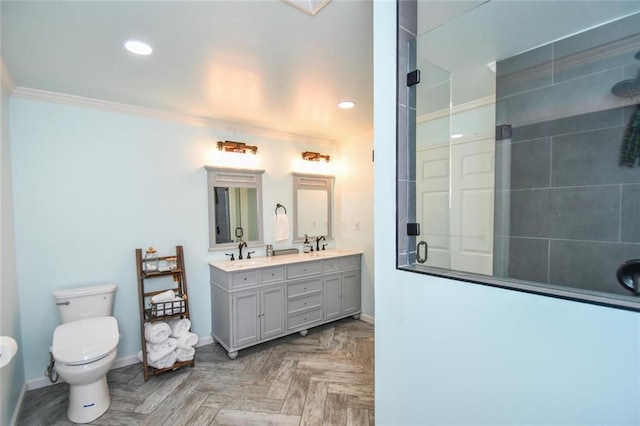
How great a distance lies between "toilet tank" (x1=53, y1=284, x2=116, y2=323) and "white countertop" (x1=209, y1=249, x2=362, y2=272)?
0.93 metres

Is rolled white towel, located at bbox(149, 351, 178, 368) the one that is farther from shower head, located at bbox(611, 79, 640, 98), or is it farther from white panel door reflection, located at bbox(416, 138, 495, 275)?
shower head, located at bbox(611, 79, 640, 98)

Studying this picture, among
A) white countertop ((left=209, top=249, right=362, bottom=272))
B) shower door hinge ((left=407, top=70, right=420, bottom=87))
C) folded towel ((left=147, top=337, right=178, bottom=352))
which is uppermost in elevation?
shower door hinge ((left=407, top=70, right=420, bottom=87))

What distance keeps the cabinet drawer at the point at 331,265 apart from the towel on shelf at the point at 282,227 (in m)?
0.61

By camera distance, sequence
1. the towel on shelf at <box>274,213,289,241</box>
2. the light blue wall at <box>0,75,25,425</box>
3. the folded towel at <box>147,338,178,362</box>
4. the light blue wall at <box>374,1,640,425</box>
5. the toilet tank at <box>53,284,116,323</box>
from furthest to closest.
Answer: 1. the towel on shelf at <box>274,213,289,241</box>
2. the folded towel at <box>147,338,178,362</box>
3. the toilet tank at <box>53,284,116,323</box>
4. the light blue wall at <box>0,75,25,425</box>
5. the light blue wall at <box>374,1,640,425</box>

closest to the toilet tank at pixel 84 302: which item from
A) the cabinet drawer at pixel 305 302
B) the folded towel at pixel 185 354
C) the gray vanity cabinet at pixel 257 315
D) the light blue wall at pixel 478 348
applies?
the folded towel at pixel 185 354

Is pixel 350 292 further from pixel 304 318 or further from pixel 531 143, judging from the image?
pixel 531 143

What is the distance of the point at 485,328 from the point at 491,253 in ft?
4.12

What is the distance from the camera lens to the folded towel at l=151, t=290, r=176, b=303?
2.70 m

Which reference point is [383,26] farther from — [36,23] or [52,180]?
[52,180]

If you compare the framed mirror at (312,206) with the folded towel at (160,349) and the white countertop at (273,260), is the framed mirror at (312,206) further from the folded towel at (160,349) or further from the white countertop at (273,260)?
the folded towel at (160,349)

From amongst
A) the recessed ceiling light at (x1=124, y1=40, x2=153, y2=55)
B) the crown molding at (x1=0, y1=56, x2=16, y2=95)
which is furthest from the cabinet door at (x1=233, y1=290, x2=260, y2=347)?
the crown molding at (x1=0, y1=56, x2=16, y2=95)

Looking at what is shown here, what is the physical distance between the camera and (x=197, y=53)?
1.85 m

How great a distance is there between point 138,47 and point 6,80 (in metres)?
1.17

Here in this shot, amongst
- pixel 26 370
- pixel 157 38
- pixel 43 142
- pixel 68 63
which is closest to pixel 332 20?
pixel 157 38
